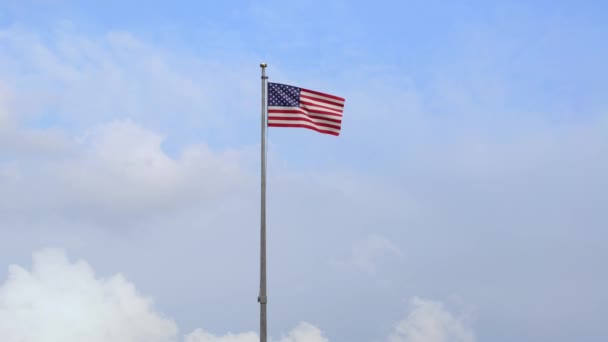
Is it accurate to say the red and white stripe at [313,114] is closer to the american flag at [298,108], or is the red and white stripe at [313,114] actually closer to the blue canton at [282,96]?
the american flag at [298,108]

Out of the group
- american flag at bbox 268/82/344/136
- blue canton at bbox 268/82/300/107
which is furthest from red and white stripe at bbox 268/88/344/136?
blue canton at bbox 268/82/300/107

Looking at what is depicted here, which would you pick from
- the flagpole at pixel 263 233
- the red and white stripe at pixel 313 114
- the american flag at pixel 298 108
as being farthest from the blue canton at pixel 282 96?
the flagpole at pixel 263 233

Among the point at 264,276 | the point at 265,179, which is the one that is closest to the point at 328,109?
the point at 265,179

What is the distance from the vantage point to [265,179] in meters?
37.0

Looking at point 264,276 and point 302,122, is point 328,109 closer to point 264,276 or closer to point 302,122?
point 302,122

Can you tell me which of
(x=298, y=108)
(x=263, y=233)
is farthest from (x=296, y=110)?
(x=263, y=233)

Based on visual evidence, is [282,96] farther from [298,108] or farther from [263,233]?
[263,233]

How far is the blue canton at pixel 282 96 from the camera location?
37.6 m

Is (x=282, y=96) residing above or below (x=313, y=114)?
above

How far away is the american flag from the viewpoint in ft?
123

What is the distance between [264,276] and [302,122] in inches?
223

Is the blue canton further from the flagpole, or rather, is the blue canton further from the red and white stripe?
the flagpole

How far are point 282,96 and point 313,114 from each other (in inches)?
51.2

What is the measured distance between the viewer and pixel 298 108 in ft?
124
